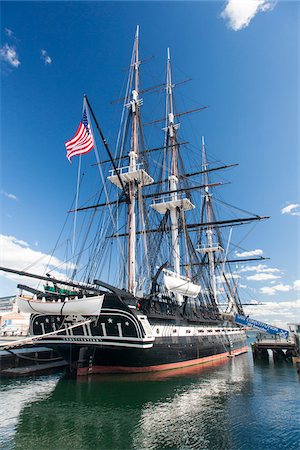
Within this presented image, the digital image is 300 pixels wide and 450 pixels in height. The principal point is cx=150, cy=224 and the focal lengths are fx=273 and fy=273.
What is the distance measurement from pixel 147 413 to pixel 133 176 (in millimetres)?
19813

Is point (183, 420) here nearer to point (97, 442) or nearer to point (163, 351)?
point (97, 442)

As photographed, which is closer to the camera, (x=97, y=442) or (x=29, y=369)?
(x=97, y=442)

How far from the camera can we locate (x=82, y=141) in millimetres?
18312

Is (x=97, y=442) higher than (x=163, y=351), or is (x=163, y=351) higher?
(x=163, y=351)

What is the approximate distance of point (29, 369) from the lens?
21.7 metres

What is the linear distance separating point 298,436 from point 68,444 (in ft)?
28.2

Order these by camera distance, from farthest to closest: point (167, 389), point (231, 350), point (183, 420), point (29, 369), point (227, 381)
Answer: point (231, 350) → point (29, 369) → point (227, 381) → point (167, 389) → point (183, 420)

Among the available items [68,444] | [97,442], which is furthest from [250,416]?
[68,444]

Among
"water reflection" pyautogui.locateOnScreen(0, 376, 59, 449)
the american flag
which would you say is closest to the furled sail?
A: "water reflection" pyautogui.locateOnScreen(0, 376, 59, 449)

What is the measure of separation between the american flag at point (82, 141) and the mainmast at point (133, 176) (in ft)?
17.4

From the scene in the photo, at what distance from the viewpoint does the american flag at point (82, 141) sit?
59.4 feet

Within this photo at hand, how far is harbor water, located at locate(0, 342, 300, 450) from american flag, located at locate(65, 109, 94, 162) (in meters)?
14.7

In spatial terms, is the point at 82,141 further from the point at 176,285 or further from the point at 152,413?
the point at 152,413

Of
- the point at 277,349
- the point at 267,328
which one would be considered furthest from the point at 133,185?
the point at 267,328
